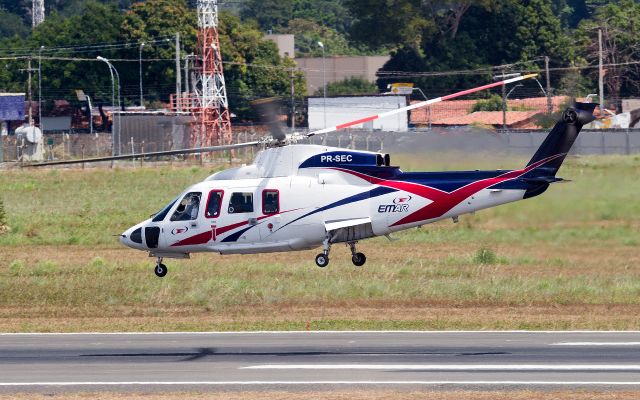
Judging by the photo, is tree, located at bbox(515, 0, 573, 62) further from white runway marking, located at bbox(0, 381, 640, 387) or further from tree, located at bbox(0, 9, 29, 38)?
white runway marking, located at bbox(0, 381, 640, 387)

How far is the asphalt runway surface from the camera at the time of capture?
2269 cm

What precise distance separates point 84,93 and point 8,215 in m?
68.4

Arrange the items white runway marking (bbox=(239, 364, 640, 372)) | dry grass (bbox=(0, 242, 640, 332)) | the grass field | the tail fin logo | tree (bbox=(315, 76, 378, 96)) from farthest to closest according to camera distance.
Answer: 1. tree (bbox=(315, 76, 378, 96))
2. the grass field
3. dry grass (bbox=(0, 242, 640, 332))
4. the tail fin logo
5. white runway marking (bbox=(239, 364, 640, 372))

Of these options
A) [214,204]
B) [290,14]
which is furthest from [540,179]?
[290,14]

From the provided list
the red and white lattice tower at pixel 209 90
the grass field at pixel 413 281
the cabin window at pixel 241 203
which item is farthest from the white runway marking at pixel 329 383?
the red and white lattice tower at pixel 209 90

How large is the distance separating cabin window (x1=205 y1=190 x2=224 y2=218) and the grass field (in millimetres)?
2870

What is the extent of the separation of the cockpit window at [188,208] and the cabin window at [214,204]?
355 millimetres

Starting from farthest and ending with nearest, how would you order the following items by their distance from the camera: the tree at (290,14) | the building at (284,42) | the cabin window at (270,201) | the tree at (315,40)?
the tree at (290,14), the tree at (315,40), the building at (284,42), the cabin window at (270,201)

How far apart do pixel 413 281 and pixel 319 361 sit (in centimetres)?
1128

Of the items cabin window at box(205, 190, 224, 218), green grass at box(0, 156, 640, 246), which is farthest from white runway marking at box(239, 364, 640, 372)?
green grass at box(0, 156, 640, 246)

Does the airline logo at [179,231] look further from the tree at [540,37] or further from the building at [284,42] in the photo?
the building at [284,42]

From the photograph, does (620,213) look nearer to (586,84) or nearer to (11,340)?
(11,340)

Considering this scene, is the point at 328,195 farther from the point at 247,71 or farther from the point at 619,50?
the point at 247,71

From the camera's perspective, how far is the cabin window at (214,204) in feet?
102
